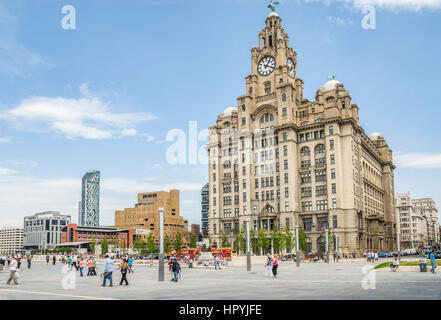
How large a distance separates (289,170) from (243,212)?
1507 cm

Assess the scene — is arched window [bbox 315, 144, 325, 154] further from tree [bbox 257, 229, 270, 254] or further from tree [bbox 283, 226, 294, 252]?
tree [bbox 257, 229, 270, 254]

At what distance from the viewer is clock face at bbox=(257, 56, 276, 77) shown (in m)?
110

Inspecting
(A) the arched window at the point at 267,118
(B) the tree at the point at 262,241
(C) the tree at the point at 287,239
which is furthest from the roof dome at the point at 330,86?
(B) the tree at the point at 262,241

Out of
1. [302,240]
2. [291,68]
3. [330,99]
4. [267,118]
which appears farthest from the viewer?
[291,68]

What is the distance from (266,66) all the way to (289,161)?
84.2 feet

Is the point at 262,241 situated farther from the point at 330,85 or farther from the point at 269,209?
the point at 330,85

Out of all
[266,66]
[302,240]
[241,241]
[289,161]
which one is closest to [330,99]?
[289,161]

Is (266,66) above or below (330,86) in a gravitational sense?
above

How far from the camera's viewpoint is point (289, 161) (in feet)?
331

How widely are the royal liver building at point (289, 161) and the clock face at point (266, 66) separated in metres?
0.25

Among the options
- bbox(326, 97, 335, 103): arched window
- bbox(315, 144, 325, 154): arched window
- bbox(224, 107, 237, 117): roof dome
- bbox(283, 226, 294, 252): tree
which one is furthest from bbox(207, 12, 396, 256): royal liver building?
bbox(283, 226, 294, 252): tree
